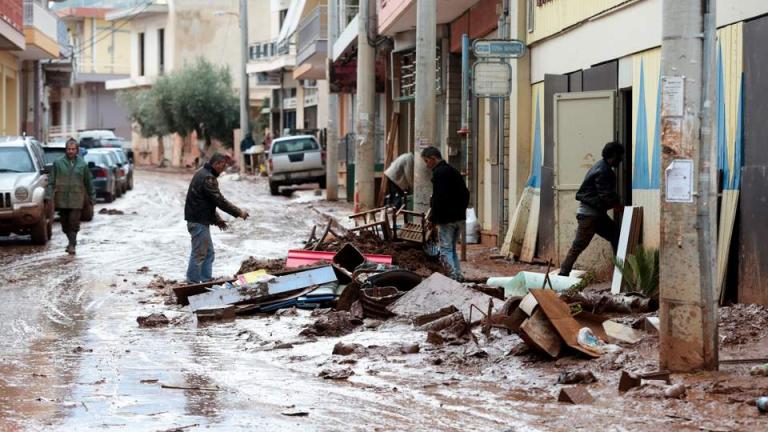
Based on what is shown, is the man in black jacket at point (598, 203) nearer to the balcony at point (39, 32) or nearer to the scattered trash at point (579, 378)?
the scattered trash at point (579, 378)

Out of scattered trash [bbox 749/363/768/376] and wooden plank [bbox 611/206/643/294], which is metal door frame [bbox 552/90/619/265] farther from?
scattered trash [bbox 749/363/768/376]

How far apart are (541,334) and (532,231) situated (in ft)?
28.7

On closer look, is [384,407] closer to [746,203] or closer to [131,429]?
[131,429]

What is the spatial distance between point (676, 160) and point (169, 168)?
68.3 meters

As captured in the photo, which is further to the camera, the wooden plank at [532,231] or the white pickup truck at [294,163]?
the white pickup truck at [294,163]

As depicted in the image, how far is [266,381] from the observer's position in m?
9.19

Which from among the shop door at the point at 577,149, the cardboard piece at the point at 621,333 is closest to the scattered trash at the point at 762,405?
the cardboard piece at the point at 621,333

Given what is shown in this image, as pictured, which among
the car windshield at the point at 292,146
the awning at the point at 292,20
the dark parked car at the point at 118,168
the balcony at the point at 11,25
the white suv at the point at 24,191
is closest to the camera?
the white suv at the point at 24,191

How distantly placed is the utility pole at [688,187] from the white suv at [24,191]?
608 inches

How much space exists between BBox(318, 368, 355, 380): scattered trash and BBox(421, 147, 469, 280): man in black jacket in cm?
584

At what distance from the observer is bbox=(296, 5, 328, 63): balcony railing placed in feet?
140

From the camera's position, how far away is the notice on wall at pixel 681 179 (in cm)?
830

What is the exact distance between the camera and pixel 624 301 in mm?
11656

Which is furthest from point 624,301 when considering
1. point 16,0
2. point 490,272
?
point 16,0
